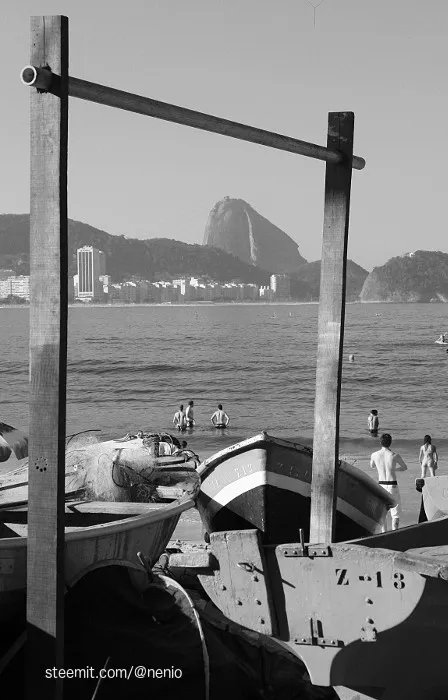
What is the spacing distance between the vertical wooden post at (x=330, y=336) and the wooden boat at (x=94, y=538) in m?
1.07

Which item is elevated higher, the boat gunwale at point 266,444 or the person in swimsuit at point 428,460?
the boat gunwale at point 266,444

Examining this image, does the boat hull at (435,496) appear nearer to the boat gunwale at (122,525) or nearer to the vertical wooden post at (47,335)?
the boat gunwale at (122,525)

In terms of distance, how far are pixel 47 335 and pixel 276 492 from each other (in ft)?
13.0

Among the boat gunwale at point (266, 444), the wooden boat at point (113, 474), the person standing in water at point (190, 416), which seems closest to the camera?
the wooden boat at point (113, 474)

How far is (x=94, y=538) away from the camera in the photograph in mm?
5406

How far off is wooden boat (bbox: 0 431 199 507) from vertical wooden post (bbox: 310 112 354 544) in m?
1.40

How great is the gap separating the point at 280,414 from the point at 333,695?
39.3m

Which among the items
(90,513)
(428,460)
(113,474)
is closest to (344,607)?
(90,513)

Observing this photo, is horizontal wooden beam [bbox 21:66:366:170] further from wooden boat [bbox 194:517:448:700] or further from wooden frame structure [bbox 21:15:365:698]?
wooden boat [bbox 194:517:448:700]

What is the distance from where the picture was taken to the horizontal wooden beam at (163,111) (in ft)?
13.7

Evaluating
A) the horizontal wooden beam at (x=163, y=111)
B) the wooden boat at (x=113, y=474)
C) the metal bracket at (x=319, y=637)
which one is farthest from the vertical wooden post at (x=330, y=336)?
the wooden boat at (x=113, y=474)

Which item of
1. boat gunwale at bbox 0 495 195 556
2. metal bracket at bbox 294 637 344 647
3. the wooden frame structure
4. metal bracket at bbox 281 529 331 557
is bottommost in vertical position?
metal bracket at bbox 294 637 344 647

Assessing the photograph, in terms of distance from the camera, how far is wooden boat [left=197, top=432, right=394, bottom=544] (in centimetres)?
778

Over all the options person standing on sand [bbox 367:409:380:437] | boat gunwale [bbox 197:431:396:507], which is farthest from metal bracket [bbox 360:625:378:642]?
person standing on sand [bbox 367:409:380:437]
